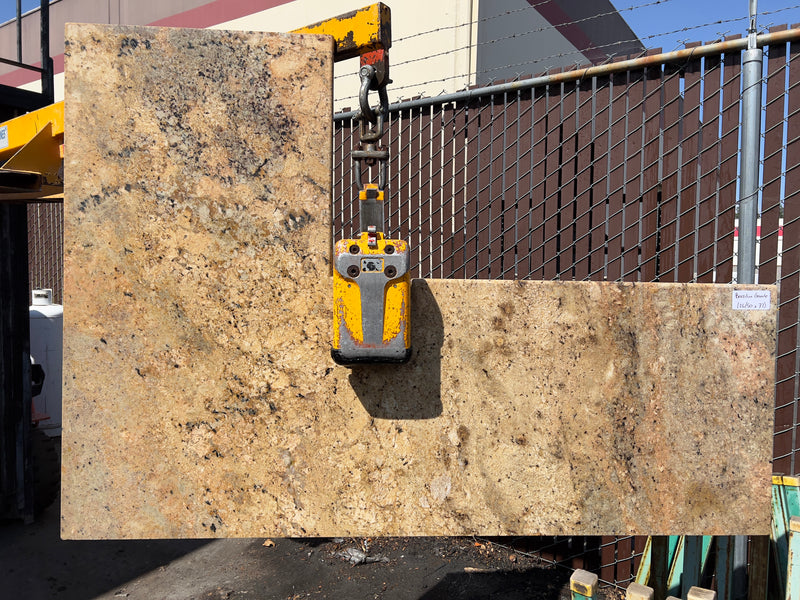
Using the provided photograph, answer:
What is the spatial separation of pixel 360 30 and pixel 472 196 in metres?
2.01

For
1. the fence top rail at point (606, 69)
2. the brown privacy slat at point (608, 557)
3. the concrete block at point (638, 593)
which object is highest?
the fence top rail at point (606, 69)

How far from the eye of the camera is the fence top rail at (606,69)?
8.35ft

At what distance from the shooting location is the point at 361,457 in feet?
5.82

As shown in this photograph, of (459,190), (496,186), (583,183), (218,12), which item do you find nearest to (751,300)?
(583,183)

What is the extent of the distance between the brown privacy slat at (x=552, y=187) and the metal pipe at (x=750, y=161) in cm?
105

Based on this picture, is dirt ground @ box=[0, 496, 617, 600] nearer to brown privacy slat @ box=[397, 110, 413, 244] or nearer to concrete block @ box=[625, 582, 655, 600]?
concrete block @ box=[625, 582, 655, 600]

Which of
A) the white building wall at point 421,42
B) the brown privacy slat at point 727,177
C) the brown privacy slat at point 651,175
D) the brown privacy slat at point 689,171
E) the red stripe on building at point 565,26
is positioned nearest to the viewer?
the brown privacy slat at point 727,177

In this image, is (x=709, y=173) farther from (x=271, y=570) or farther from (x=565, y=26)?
(x=565, y=26)

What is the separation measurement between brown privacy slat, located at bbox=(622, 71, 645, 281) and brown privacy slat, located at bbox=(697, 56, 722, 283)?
303 millimetres

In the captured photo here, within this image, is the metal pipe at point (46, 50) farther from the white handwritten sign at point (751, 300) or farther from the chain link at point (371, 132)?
the white handwritten sign at point (751, 300)

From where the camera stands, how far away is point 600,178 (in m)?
3.18

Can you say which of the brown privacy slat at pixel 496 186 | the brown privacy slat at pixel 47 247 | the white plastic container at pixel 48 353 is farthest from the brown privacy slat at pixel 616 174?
the brown privacy slat at pixel 47 247

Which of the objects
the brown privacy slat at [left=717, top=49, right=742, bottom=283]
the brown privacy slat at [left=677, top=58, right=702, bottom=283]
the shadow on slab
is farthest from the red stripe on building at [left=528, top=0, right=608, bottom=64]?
the shadow on slab

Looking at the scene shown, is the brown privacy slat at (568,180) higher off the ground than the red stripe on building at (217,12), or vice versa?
the red stripe on building at (217,12)
